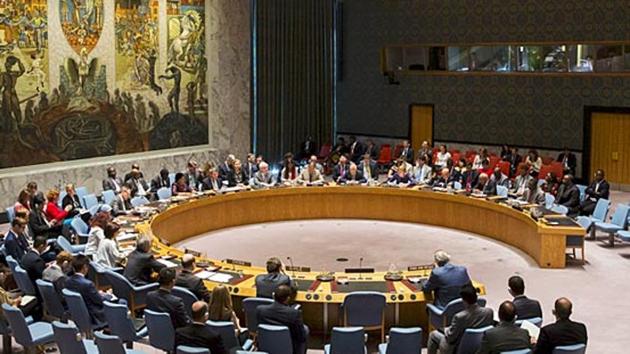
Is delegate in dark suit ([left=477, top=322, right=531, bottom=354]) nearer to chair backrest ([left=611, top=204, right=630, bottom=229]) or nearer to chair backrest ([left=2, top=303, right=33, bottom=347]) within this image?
chair backrest ([left=2, top=303, right=33, bottom=347])

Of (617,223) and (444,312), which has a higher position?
(617,223)

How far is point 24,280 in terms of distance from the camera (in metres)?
9.51

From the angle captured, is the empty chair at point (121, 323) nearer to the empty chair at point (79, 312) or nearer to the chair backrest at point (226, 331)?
the empty chair at point (79, 312)

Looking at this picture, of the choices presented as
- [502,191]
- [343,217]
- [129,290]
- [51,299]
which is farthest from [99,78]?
[51,299]

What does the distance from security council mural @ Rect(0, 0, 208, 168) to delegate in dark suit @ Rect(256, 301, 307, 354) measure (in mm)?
10688

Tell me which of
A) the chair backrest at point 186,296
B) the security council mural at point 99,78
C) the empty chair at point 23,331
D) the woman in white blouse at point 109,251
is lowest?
the empty chair at point 23,331

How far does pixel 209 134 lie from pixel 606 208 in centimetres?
1072

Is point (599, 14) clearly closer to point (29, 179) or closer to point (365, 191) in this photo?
point (365, 191)

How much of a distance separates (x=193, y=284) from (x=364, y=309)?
191 centimetres

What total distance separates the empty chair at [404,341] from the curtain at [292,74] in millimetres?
16722

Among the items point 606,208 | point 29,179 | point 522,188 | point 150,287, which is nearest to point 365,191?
point 522,188

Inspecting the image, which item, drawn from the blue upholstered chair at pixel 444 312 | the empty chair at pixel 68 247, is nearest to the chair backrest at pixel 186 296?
the blue upholstered chair at pixel 444 312

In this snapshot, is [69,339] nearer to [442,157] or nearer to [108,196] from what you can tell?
[108,196]

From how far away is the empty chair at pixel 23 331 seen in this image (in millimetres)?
8055
